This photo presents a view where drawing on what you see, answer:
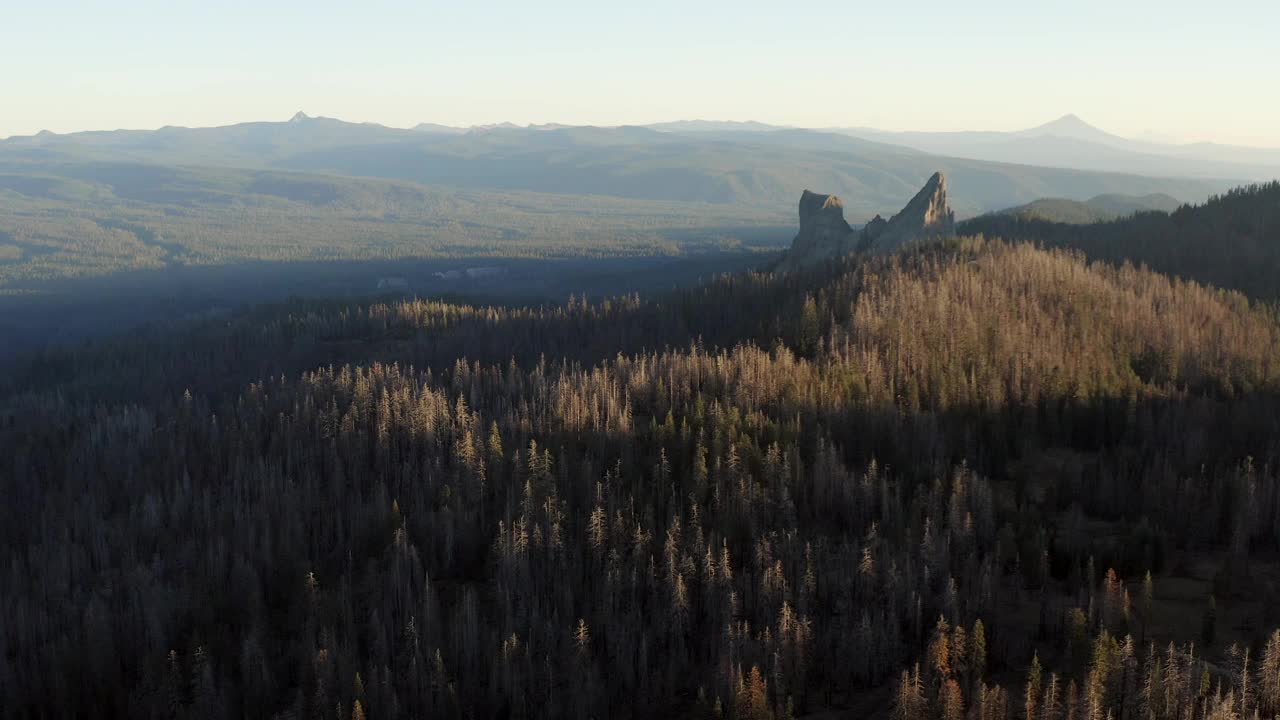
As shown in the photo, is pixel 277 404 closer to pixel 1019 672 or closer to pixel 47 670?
pixel 47 670

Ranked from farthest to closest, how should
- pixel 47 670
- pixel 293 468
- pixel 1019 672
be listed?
1. pixel 293 468
2. pixel 47 670
3. pixel 1019 672

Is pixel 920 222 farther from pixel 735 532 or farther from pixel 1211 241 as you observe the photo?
pixel 735 532

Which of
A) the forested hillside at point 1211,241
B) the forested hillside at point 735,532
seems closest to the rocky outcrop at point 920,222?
the forested hillside at point 1211,241

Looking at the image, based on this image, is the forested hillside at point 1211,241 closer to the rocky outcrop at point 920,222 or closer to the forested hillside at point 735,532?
the rocky outcrop at point 920,222

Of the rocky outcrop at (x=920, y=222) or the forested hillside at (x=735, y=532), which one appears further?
the rocky outcrop at (x=920, y=222)

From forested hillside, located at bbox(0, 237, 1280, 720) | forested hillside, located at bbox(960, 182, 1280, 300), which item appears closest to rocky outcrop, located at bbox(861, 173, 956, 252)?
forested hillside, located at bbox(960, 182, 1280, 300)

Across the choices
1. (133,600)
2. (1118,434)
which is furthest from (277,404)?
(1118,434)
